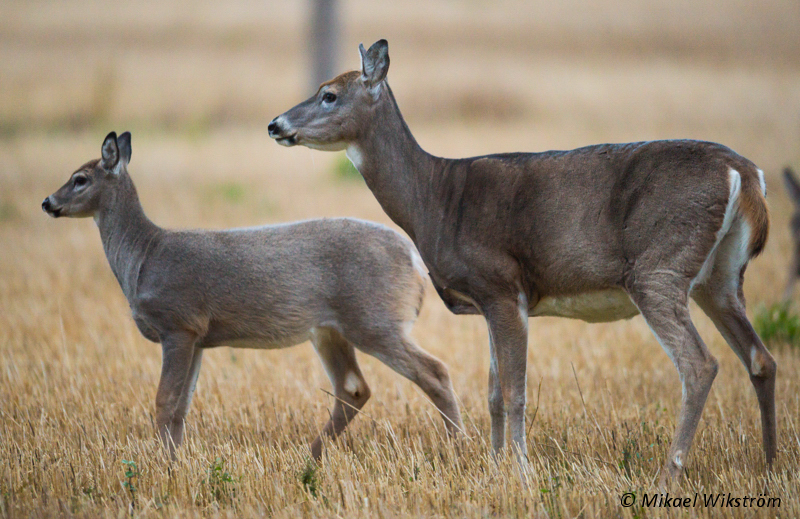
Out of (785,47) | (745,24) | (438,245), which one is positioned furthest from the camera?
(745,24)

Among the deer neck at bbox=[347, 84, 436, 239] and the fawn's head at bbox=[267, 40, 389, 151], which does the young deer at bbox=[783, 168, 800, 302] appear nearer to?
the deer neck at bbox=[347, 84, 436, 239]

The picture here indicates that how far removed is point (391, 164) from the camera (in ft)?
17.8

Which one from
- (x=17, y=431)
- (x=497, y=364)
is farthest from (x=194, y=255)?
(x=497, y=364)

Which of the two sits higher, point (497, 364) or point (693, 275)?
point (693, 275)

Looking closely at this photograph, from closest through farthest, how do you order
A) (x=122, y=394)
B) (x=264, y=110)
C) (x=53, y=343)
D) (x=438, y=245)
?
(x=438, y=245) → (x=122, y=394) → (x=53, y=343) → (x=264, y=110)

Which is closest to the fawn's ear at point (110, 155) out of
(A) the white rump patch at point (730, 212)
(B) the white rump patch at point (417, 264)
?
(B) the white rump patch at point (417, 264)

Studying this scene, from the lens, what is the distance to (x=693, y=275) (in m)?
4.53

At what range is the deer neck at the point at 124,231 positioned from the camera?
19.9 ft

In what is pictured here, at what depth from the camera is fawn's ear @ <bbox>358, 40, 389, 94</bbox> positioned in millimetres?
5305

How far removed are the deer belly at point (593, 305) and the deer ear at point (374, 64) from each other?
5.55 ft

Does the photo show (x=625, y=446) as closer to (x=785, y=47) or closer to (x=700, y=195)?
(x=700, y=195)

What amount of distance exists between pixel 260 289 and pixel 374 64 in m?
1.67

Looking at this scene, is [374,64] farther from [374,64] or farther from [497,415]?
[497,415]

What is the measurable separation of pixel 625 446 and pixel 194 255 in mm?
3092
